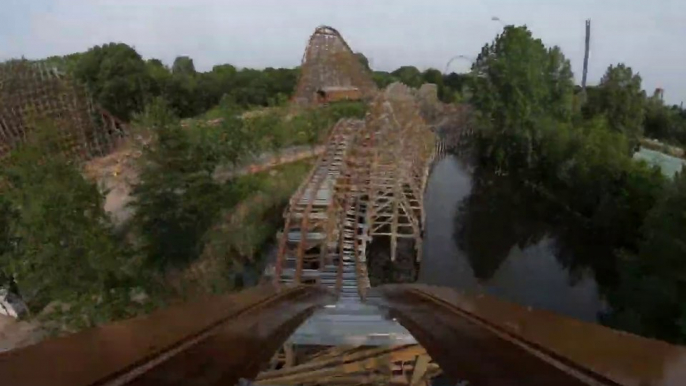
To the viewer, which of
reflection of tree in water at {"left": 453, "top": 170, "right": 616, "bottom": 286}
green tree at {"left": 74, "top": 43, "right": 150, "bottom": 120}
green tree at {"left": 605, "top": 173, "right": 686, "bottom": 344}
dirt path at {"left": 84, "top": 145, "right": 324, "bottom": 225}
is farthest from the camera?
green tree at {"left": 74, "top": 43, "right": 150, "bottom": 120}

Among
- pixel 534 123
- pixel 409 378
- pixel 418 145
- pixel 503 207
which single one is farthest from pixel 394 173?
pixel 409 378

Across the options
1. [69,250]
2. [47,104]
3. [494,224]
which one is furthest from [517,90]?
[69,250]

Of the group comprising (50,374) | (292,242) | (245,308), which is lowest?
(292,242)

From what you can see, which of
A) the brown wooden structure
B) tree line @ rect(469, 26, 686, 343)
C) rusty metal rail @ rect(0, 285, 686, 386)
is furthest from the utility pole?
rusty metal rail @ rect(0, 285, 686, 386)

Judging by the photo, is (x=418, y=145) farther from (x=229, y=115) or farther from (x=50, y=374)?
(x=50, y=374)

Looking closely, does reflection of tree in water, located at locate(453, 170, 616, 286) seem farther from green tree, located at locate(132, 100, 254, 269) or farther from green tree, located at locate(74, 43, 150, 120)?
green tree, located at locate(74, 43, 150, 120)

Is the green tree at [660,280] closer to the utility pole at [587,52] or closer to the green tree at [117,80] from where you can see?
the utility pole at [587,52]

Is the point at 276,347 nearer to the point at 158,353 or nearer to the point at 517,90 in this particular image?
the point at 158,353
